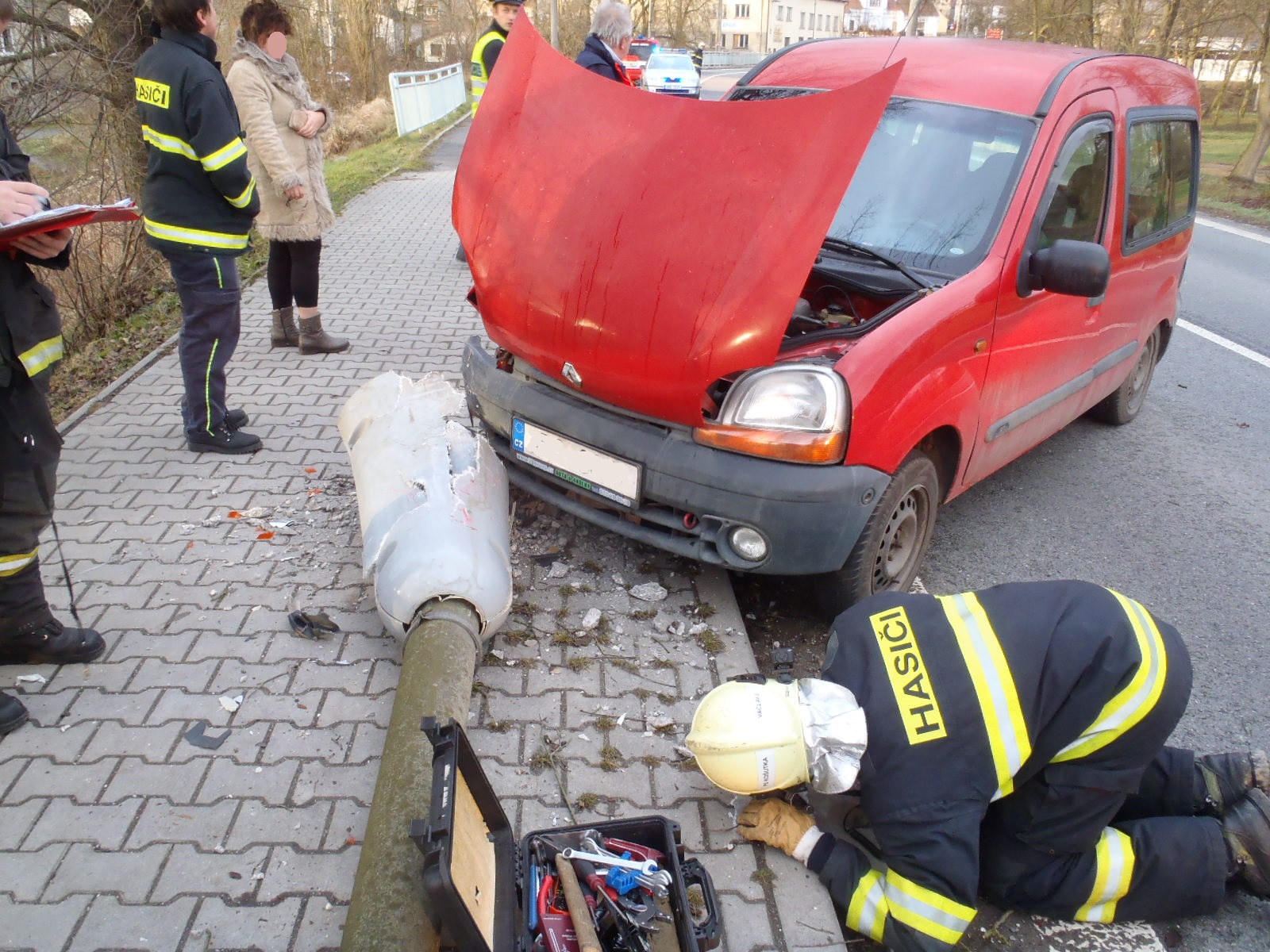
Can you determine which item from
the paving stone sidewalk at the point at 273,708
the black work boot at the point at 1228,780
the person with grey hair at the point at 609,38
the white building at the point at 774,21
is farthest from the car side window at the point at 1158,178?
the white building at the point at 774,21

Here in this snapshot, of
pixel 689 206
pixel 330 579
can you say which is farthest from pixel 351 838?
pixel 689 206

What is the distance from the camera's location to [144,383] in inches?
214

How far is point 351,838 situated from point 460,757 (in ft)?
2.04

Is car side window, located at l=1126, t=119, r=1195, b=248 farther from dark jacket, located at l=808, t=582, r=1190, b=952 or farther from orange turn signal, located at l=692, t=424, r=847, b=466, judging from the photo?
dark jacket, located at l=808, t=582, r=1190, b=952

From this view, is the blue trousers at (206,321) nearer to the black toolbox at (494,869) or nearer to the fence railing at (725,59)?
the black toolbox at (494,869)

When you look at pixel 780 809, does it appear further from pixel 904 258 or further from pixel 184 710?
Result: pixel 904 258

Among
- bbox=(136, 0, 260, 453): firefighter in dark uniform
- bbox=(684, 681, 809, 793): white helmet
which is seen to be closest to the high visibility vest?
bbox=(136, 0, 260, 453): firefighter in dark uniform

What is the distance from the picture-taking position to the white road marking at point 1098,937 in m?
2.42

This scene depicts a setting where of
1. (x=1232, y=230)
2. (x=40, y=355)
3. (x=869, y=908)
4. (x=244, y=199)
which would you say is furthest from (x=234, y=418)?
(x=1232, y=230)

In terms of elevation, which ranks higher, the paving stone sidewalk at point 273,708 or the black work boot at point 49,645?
the black work boot at point 49,645

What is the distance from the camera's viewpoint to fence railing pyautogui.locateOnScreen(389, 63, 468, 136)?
18906 millimetres

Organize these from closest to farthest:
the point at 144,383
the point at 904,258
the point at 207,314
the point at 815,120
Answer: the point at 815,120
the point at 904,258
the point at 207,314
the point at 144,383

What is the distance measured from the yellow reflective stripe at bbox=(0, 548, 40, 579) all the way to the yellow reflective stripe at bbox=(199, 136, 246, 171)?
199 cm

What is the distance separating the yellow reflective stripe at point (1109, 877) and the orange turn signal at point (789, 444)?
1342 millimetres
